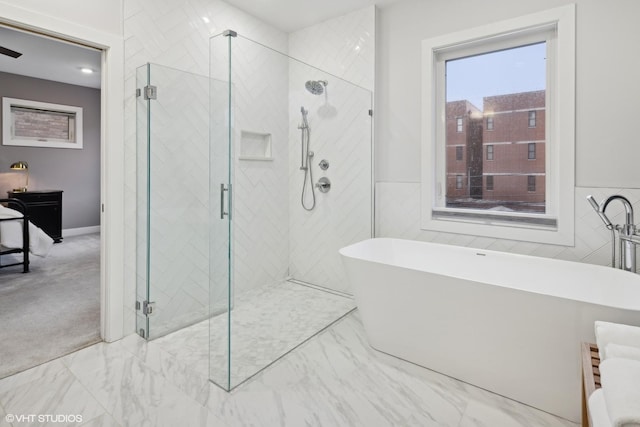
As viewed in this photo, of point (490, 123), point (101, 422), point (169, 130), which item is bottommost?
point (101, 422)

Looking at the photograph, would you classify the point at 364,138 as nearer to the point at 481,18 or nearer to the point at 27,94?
the point at 481,18

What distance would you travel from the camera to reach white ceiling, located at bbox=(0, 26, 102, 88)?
403cm

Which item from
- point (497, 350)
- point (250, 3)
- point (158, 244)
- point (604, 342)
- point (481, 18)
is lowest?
point (497, 350)

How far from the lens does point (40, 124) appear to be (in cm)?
584

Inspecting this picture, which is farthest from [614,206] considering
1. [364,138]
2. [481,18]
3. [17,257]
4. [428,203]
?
[17,257]

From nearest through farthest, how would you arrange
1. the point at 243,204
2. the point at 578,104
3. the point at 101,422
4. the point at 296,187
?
the point at 101,422 → the point at 578,104 → the point at 243,204 → the point at 296,187

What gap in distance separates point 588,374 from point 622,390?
377 mm

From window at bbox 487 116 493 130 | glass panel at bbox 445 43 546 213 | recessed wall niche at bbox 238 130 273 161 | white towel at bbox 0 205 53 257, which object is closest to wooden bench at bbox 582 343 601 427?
glass panel at bbox 445 43 546 213

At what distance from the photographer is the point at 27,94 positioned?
560 cm

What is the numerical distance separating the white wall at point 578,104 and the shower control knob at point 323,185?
0.56m

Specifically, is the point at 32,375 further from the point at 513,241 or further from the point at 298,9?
the point at 298,9

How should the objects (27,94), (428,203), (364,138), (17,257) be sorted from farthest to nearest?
(27,94)
(17,257)
(364,138)
(428,203)

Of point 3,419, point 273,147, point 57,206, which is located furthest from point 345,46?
point 57,206

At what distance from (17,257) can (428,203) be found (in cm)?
540
